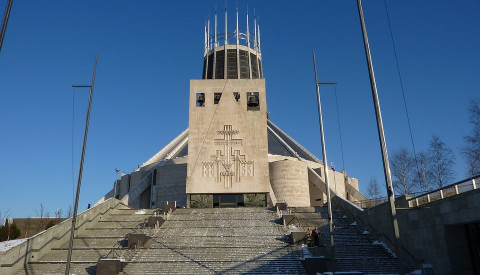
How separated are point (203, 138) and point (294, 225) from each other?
1265 centimetres

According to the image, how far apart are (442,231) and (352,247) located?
485 centimetres

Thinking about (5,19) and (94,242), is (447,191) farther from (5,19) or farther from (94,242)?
(94,242)

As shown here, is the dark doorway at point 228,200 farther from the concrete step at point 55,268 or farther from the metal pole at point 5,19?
the metal pole at point 5,19

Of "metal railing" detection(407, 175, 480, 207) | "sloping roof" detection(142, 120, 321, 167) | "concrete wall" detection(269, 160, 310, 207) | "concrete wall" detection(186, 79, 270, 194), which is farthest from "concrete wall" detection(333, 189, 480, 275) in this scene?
"sloping roof" detection(142, 120, 321, 167)

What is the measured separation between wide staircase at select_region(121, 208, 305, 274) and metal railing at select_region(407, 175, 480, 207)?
19.2 feet

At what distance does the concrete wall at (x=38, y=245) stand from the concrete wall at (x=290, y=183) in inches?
686

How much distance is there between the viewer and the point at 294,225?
20.7 metres

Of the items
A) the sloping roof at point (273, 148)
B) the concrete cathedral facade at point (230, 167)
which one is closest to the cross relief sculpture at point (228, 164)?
the concrete cathedral facade at point (230, 167)

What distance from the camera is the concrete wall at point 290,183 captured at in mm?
34938

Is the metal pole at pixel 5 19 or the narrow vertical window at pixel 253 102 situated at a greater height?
the narrow vertical window at pixel 253 102

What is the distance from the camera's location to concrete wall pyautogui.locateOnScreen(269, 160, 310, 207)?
34.9 metres

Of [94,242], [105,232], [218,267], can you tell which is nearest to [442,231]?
[218,267]

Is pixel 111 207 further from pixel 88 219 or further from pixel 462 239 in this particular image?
pixel 462 239

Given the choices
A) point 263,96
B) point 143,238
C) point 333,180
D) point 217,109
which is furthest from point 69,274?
point 333,180
